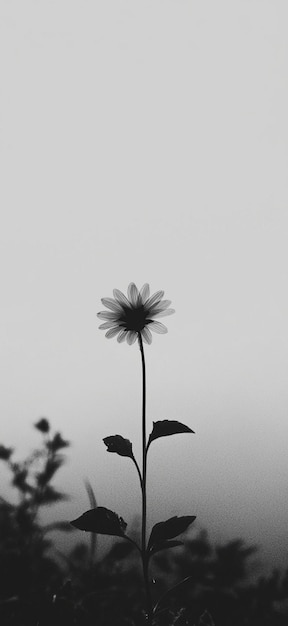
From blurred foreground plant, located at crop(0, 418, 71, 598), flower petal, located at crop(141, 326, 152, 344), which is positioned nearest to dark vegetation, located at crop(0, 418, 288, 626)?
blurred foreground plant, located at crop(0, 418, 71, 598)

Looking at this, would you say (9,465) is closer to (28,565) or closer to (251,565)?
(28,565)

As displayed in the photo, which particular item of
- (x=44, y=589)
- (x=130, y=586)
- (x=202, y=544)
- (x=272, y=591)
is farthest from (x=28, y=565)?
(x=272, y=591)

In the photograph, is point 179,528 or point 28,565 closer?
point 179,528

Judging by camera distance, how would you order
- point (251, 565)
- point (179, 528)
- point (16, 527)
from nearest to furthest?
1. point (179, 528)
2. point (251, 565)
3. point (16, 527)

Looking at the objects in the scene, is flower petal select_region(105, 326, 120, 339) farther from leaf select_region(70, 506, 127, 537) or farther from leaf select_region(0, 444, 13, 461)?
leaf select_region(0, 444, 13, 461)

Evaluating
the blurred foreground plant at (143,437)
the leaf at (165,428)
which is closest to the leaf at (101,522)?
the blurred foreground plant at (143,437)

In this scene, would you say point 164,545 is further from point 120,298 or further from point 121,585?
point 120,298
